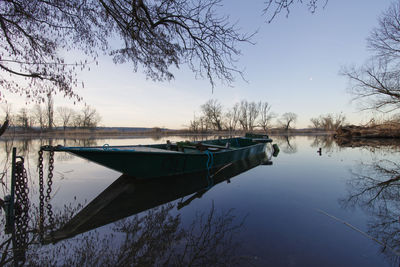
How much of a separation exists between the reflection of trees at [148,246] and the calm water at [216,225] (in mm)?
13

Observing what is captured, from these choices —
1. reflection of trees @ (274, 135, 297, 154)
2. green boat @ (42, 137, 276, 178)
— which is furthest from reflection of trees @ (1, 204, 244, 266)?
reflection of trees @ (274, 135, 297, 154)

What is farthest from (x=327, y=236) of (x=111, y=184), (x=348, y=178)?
(x=111, y=184)

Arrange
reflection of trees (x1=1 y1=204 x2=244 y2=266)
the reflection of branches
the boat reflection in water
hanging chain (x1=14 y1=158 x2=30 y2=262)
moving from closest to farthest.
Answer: reflection of trees (x1=1 y1=204 x2=244 y2=266) → hanging chain (x1=14 y1=158 x2=30 y2=262) → the boat reflection in water → the reflection of branches

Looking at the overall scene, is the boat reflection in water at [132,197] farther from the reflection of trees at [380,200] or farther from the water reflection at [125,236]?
the reflection of trees at [380,200]

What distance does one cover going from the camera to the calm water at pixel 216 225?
87.8 inches

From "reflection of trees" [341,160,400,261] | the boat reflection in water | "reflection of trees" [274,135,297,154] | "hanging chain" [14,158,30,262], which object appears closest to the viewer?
"hanging chain" [14,158,30,262]

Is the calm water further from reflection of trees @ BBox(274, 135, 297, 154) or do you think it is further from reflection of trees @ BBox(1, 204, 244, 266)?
reflection of trees @ BBox(274, 135, 297, 154)

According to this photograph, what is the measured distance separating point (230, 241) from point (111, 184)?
14.6 ft

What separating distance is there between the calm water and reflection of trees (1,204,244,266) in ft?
0.04

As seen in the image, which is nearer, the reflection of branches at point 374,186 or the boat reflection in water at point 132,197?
the boat reflection in water at point 132,197

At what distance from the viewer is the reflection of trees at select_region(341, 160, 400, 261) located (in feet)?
8.89

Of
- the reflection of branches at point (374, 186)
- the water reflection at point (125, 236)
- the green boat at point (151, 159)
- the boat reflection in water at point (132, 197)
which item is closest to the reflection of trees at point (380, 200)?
the reflection of branches at point (374, 186)

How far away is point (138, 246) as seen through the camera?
96.4 inches

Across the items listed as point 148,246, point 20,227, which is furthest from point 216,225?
point 20,227
